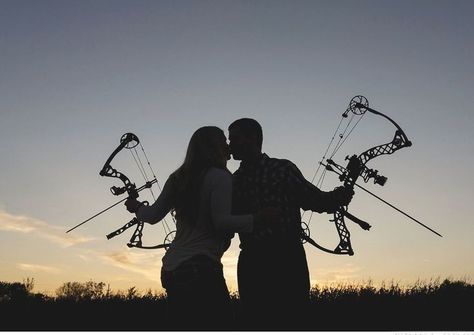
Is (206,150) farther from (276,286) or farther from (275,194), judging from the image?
(276,286)

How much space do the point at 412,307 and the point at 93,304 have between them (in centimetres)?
570

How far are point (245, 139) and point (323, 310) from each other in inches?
171

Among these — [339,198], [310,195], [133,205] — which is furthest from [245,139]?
[133,205]

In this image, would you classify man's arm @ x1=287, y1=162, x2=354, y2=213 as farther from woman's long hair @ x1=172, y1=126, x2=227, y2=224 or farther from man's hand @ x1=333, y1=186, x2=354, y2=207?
woman's long hair @ x1=172, y1=126, x2=227, y2=224

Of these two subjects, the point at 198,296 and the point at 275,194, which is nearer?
the point at 198,296

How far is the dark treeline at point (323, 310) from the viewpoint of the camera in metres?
8.00

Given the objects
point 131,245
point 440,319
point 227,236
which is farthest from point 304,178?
point 131,245

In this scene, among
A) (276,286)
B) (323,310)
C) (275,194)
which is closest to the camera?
(276,286)

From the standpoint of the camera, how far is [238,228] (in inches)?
155

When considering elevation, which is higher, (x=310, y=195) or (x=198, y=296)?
(x=310, y=195)

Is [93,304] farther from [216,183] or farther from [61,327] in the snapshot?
[216,183]

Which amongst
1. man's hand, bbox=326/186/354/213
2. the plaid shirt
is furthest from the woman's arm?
man's hand, bbox=326/186/354/213

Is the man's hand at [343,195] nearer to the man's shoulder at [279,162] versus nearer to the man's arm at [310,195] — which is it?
the man's arm at [310,195]

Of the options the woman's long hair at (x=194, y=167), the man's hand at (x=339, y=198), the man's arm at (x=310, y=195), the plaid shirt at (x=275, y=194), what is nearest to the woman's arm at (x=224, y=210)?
the woman's long hair at (x=194, y=167)
